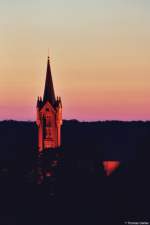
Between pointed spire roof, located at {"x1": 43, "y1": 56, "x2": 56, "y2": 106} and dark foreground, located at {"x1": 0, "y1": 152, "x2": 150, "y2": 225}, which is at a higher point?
pointed spire roof, located at {"x1": 43, "y1": 56, "x2": 56, "y2": 106}

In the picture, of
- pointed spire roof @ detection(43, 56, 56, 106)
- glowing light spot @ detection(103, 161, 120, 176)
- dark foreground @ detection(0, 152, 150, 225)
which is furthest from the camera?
pointed spire roof @ detection(43, 56, 56, 106)

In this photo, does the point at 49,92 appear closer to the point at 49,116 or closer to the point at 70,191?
the point at 49,116

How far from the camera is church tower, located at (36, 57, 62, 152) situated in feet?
414

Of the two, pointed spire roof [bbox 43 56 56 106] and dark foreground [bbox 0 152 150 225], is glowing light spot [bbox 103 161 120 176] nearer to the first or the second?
pointed spire roof [bbox 43 56 56 106]

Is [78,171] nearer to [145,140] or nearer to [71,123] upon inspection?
[145,140]

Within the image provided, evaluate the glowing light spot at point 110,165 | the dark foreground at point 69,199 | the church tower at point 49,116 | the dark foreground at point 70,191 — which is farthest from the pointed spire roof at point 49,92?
the dark foreground at point 69,199

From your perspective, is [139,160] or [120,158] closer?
[139,160]

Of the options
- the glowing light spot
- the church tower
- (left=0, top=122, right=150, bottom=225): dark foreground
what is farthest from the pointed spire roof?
(left=0, top=122, right=150, bottom=225): dark foreground

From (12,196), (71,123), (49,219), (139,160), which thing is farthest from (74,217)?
(71,123)

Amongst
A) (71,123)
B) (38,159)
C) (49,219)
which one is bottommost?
(49,219)

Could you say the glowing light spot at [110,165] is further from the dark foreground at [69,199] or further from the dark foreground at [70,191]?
the dark foreground at [69,199]

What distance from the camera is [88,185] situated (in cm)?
8081

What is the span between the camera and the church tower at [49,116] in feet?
414

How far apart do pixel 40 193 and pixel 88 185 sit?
454 centimetres
